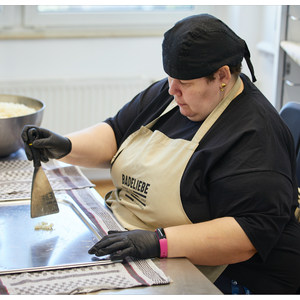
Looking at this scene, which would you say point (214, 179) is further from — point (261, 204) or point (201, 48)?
point (201, 48)

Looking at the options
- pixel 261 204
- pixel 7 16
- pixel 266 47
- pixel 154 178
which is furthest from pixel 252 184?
pixel 7 16

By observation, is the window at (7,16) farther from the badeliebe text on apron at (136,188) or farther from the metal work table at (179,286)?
the metal work table at (179,286)

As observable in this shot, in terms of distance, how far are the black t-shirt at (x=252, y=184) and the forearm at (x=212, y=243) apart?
1.0 inches

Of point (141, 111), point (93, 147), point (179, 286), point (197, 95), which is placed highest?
point (197, 95)

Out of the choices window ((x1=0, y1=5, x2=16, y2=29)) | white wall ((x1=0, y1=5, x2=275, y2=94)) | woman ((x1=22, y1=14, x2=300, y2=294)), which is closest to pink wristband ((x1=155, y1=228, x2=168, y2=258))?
woman ((x1=22, y1=14, x2=300, y2=294))

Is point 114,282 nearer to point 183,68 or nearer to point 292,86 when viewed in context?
point 183,68

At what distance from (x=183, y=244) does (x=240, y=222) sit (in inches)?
6.2

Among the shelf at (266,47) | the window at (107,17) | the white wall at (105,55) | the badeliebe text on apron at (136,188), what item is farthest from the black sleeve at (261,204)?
the window at (107,17)

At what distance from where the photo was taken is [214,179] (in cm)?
106

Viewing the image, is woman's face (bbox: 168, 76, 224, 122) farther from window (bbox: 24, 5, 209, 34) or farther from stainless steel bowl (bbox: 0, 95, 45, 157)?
window (bbox: 24, 5, 209, 34)

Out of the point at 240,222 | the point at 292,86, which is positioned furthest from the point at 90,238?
the point at 292,86

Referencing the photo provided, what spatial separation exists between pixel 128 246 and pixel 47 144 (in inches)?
20.6

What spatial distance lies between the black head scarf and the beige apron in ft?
0.39

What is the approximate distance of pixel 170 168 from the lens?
114cm
